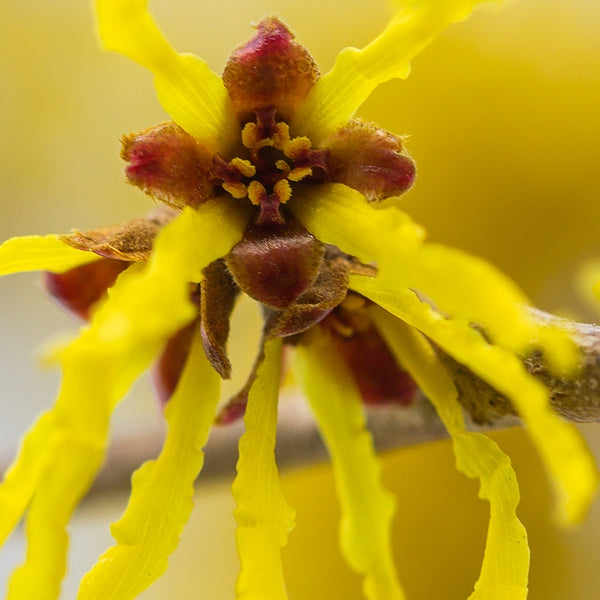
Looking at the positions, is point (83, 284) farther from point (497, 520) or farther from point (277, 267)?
point (497, 520)

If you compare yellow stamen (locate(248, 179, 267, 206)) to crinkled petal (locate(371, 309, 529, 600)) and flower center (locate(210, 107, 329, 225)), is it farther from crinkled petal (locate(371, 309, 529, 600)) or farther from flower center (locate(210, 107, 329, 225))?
crinkled petal (locate(371, 309, 529, 600))

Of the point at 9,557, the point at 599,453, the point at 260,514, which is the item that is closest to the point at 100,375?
the point at 260,514

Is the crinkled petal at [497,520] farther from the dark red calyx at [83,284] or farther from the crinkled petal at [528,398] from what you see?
the dark red calyx at [83,284]

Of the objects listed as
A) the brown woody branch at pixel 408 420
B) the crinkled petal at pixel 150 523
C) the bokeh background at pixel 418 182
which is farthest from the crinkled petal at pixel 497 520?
the bokeh background at pixel 418 182

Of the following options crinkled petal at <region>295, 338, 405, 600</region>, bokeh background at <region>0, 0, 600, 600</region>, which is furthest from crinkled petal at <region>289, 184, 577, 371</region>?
bokeh background at <region>0, 0, 600, 600</region>

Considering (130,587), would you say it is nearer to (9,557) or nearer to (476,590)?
(476,590)
